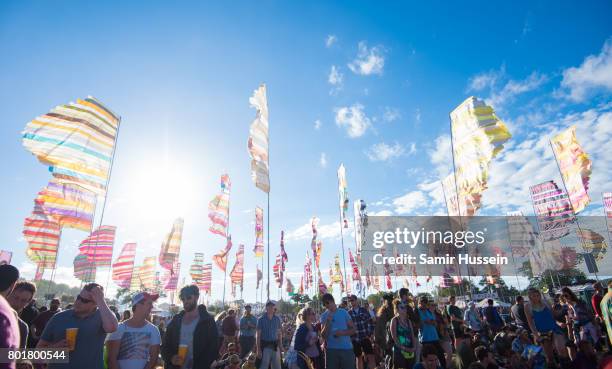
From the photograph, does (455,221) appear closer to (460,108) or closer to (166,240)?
(460,108)

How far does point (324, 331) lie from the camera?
5984 millimetres

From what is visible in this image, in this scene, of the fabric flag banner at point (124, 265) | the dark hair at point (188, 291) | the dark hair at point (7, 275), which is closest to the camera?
the dark hair at point (7, 275)

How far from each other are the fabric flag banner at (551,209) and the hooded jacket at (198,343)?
2600cm

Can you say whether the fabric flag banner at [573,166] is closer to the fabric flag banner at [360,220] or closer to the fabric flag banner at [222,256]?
the fabric flag banner at [360,220]

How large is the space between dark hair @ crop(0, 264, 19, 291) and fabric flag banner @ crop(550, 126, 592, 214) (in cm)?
2007

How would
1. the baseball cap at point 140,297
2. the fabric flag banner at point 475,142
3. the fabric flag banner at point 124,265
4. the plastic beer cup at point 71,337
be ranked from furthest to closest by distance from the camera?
1. the fabric flag banner at point 124,265
2. the fabric flag banner at point 475,142
3. the baseball cap at point 140,297
4. the plastic beer cup at point 71,337

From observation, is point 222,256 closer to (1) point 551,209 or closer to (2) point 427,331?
(2) point 427,331

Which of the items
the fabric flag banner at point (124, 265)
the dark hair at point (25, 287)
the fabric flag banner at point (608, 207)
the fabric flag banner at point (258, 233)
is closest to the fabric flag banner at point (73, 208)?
the dark hair at point (25, 287)

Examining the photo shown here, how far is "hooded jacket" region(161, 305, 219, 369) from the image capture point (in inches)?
174

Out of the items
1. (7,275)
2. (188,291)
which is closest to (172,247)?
(188,291)

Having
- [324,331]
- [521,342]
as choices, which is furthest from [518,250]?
[324,331]

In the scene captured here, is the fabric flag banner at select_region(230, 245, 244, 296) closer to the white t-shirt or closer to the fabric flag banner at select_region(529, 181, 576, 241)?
the fabric flag banner at select_region(529, 181, 576, 241)

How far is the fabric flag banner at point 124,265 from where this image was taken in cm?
2883

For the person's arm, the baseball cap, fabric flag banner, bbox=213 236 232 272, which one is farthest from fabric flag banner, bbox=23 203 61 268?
the person's arm
